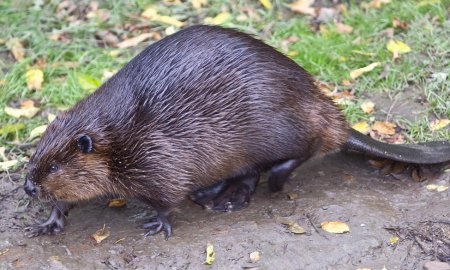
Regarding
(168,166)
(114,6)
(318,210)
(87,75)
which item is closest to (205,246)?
(168,166)

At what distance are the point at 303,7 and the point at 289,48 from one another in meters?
0.65

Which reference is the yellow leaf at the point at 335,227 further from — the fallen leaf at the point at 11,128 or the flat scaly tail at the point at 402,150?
the fallen leaf at the point at 11,128

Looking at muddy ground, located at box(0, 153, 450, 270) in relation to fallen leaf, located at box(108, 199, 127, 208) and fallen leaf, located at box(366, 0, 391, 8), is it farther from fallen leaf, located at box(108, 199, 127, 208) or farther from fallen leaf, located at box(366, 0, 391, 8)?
fallen leaf, located at box(366, 0, 391, 8)

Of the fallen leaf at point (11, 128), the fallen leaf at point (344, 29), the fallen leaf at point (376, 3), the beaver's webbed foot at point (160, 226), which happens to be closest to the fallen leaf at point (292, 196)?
the beaver's webbed foot at point (160, 226)

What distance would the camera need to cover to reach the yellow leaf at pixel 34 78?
461 cm

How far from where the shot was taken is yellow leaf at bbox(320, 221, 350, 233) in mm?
3314

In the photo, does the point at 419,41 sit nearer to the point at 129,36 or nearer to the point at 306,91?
the point at 306,91

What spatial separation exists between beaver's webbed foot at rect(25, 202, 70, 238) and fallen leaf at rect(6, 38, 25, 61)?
1834mm

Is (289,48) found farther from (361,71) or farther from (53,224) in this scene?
Answer: (53,224)

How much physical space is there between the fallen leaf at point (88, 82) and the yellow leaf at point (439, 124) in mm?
2143

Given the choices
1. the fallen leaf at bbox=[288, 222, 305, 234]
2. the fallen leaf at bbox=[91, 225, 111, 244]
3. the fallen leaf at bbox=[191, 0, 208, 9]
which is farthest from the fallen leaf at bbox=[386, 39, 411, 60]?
the fallen leaf at bbox=[91, 225, 111, 244]

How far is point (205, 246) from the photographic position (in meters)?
3.22

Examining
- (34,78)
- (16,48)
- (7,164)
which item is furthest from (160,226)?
(16,48)

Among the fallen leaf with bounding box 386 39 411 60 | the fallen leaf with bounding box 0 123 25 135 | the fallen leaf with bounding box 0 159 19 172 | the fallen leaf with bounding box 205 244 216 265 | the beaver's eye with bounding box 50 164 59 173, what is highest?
the beaver's eye with bounding box 50 164 59 173
